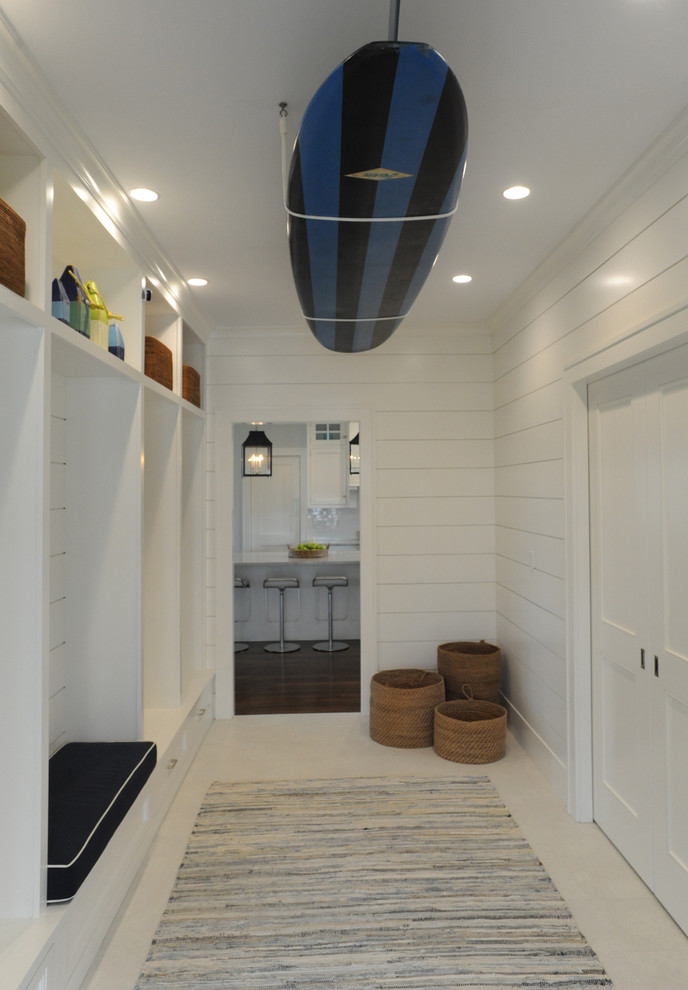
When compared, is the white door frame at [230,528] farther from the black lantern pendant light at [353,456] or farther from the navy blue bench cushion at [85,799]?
the black lantern pendant light at [353,456]

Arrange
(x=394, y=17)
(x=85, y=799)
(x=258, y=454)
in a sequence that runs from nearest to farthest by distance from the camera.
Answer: (x=394, y=17) < (x=85, y=799) < (x=258, y=454)

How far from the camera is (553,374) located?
3402 mm

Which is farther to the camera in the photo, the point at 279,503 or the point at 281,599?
the point at 279,503

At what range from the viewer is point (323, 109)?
136cm

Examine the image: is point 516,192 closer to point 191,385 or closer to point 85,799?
point 191,385

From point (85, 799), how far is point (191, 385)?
102 inches

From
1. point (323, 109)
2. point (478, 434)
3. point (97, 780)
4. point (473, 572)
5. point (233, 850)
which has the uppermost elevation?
point (323, 109)

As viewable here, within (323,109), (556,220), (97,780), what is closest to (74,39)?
(323,109)

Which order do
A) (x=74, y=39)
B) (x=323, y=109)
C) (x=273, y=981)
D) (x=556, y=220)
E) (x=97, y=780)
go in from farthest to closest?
(x=556, y=220) < (x=97, y=780) < (x=273, y=981) < (x=74, y=39) < (x=323, y=109)

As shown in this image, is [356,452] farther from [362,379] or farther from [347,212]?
[347,212]

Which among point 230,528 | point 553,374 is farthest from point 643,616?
point 230,528

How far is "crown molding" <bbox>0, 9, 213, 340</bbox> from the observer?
172 centimetres

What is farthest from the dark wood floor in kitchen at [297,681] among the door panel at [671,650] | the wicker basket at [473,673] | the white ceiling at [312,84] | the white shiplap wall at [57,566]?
the white ceiling at [312,84]

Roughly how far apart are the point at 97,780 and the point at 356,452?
570 cm
